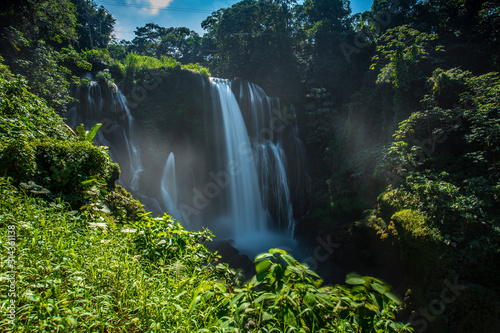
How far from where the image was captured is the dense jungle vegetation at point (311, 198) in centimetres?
147

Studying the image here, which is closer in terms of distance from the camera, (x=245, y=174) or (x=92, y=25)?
(x=245, y=174)

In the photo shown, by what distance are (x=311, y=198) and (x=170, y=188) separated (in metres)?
9.08

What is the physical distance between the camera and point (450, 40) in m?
14.0

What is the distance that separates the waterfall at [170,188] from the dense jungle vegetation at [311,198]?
15.6ft

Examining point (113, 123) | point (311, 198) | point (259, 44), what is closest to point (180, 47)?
point (259, 44)

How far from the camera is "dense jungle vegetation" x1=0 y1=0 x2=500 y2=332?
1.47 meters

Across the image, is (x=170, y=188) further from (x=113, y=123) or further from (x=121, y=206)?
(x=121, y=206)

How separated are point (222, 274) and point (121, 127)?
12107 millimetres

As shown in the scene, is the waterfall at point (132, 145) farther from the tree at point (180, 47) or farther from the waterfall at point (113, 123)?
the tree at point (180, 47)

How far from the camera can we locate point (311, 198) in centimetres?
1541

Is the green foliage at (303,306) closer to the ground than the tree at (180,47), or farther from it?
closer to the ground

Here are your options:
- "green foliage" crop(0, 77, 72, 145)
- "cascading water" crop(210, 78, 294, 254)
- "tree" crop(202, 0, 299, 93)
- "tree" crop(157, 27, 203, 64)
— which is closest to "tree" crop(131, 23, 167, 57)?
"tree" crop(157, 27, 203, 64)

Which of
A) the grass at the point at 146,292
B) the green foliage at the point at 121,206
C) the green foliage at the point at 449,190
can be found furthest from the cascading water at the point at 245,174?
the grass at the point at 146,292

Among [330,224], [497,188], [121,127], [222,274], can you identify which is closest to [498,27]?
[497,188]
